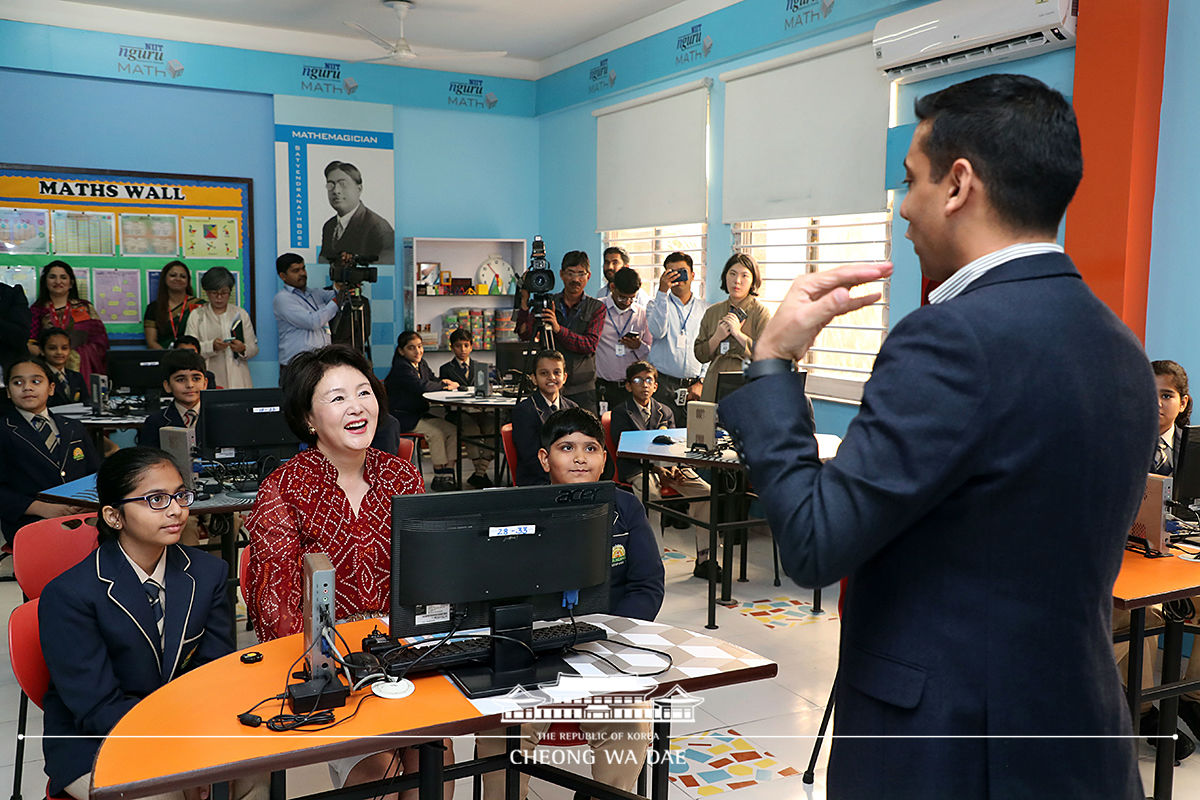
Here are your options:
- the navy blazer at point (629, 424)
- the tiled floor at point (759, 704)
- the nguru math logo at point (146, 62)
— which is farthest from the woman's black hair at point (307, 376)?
the nguru math logo at point (146, 62)

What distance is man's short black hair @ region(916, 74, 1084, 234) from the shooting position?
1.01 m

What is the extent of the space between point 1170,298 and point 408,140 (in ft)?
22.9

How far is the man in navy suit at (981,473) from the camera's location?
97 centimetres

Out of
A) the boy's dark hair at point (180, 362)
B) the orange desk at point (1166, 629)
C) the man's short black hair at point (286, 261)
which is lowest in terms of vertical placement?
the orange desk at point (1166, 629)

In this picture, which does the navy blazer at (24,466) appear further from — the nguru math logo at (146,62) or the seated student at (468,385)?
the nguru math logo at (146,62)

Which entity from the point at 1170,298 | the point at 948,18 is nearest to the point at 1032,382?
the point at 1170,298

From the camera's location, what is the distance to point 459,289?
9.25 meters

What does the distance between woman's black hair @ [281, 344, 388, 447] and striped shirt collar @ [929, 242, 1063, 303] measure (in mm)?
1950

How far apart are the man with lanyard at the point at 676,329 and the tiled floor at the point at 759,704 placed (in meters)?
1.84

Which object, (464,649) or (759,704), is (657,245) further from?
(464,649)

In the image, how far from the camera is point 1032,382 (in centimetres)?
97

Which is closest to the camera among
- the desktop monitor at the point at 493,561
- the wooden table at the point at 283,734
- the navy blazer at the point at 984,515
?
the navy blazer at the point at 984,515

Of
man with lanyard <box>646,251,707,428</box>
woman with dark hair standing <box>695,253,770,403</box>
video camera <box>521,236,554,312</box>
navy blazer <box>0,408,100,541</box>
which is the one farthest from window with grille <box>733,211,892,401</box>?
navy blazer <box>0,408,100,541</box>

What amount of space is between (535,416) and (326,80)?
201 inches
